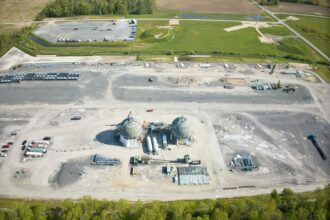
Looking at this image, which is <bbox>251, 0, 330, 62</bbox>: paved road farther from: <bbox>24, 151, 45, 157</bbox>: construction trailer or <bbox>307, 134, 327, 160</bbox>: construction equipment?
<bbox>24, 151, 45, 157</bbox>: construction trailer

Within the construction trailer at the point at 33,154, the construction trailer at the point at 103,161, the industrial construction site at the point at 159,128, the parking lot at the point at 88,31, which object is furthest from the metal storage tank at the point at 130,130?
the parking lot at the point at 88,31

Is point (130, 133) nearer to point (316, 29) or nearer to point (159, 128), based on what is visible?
point (159, 128)

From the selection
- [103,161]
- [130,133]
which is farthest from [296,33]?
[103,161]

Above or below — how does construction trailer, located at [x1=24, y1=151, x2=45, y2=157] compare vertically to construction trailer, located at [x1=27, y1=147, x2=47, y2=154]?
below

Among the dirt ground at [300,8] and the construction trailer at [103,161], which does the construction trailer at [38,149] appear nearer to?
the construction trailer at [103,161]

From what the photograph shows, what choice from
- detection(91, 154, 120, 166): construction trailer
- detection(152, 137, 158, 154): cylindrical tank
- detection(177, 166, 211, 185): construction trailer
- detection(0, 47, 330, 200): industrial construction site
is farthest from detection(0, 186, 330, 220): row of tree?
detection(152, 137, 158, 154): cylindrical tank

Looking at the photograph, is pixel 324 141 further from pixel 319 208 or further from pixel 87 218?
pixel 87 218

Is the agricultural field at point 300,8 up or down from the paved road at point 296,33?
up
